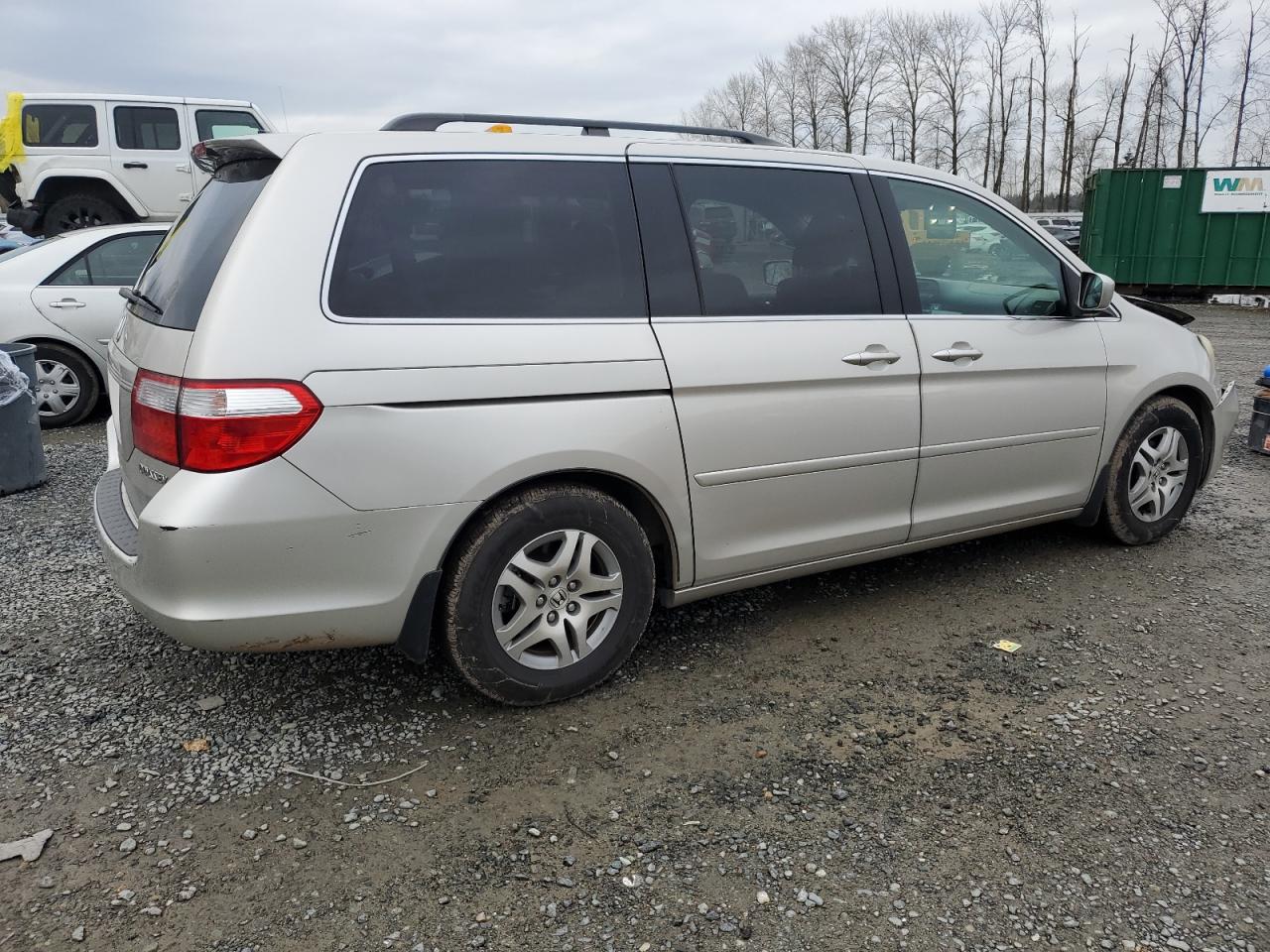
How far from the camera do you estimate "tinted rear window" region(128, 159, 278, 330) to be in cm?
277

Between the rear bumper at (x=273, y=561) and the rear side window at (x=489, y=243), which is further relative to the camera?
the rear side window at (x=489, y=243)

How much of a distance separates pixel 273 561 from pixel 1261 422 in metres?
6.41

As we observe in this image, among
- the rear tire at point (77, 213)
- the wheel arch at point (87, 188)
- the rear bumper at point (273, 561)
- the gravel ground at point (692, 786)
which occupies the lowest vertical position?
the gravel ground at point (692, 786)

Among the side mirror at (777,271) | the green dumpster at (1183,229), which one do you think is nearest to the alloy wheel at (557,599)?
the side mirror at (777,271)

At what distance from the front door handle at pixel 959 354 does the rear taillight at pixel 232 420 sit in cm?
238

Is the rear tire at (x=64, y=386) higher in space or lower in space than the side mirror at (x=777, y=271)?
lower

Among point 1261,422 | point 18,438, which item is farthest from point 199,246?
point 1261,422

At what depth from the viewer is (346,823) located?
8.57 ft

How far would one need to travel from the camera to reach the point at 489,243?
296 cm

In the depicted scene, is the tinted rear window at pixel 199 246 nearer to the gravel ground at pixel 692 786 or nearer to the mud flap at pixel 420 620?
the mud flap at pixel 420 620

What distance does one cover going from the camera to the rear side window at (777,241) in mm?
3340

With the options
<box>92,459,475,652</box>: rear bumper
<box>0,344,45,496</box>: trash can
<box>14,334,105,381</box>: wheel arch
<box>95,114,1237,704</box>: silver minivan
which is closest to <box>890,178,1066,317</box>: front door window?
<box>95,114,1237,704</box>: silver minivan

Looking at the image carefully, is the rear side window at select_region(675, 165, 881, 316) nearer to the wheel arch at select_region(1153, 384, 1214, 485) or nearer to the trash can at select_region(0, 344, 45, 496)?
the wheel arch at select_region(1153, 384, 1214, 485)

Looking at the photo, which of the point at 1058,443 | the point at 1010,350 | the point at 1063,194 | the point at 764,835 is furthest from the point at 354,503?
the point at 1063,194
